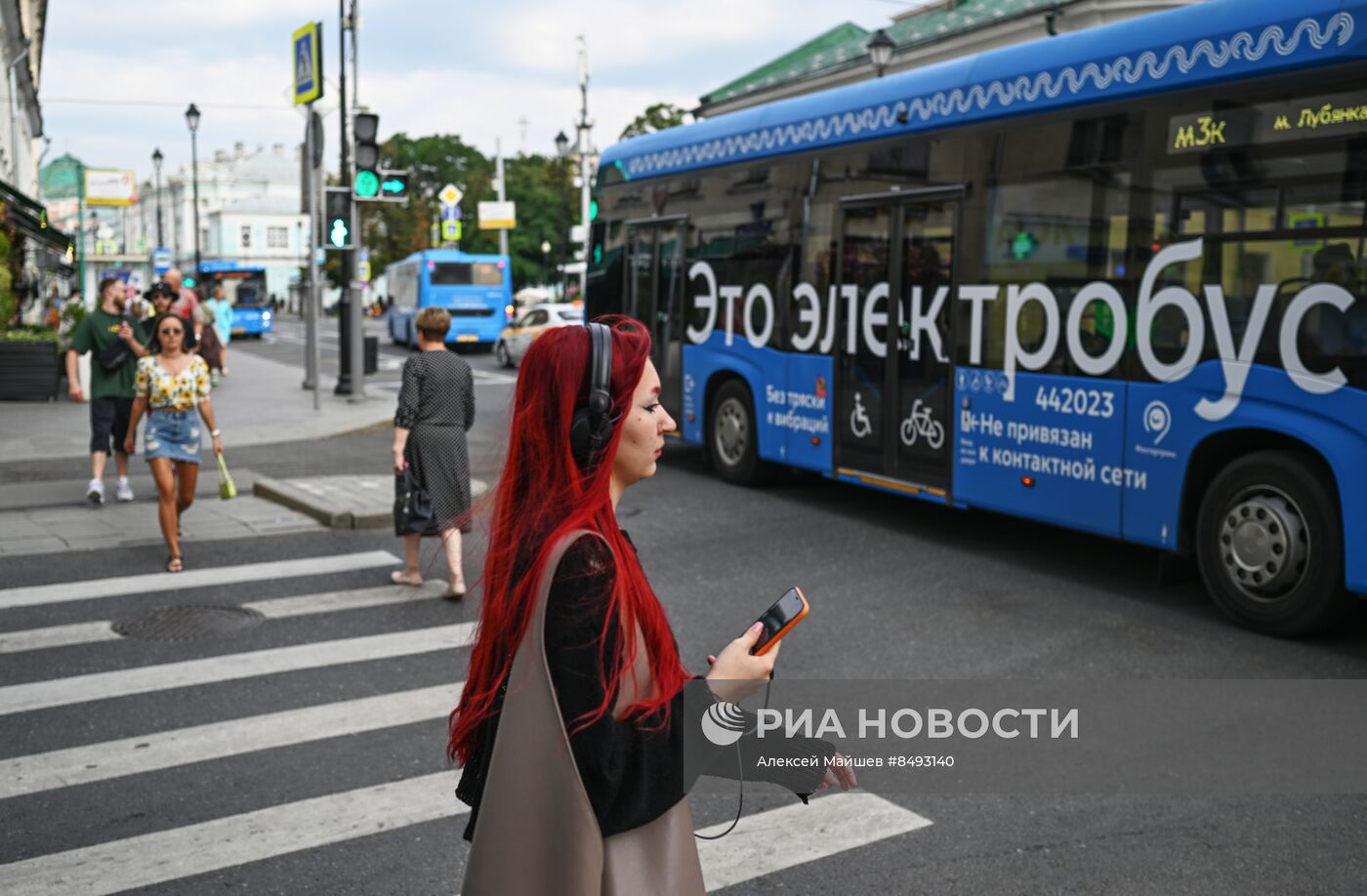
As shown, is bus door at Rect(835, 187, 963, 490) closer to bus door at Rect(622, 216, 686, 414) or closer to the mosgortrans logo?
bus door at Rect(622, 216, 686, 414)

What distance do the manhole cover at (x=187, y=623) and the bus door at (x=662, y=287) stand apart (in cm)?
583

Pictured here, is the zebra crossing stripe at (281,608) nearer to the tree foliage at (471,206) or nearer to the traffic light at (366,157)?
the traffic light at (366,157)

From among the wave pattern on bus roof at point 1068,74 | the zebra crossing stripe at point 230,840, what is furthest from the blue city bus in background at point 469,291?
the zebra crossing stripe at point 230,840

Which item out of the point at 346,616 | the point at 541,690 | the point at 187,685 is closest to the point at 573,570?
the point at 541,690

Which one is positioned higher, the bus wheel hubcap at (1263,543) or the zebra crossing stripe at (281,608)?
the bus wheel hubcap at (1263,543)

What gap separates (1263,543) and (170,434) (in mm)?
6731

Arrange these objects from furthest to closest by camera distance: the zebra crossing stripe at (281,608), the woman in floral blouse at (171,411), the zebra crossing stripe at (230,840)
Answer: the woman in floral blouse at (171,411), the zebra crossing stripe at (281,608), the zebra crossing stripe at (230,840)

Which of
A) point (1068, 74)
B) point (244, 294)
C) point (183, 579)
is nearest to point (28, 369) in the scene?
point (183, 579)

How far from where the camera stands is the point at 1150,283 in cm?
788

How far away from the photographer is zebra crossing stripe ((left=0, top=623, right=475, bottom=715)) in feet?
20.7

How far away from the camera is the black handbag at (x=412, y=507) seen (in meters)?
8.28

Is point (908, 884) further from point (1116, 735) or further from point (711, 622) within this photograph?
point (711, 622)

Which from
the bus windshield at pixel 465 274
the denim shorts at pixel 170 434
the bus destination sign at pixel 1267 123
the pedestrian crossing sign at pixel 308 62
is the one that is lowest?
the denim shorts at pixel 170 434

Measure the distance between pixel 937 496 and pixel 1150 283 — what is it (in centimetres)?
240
